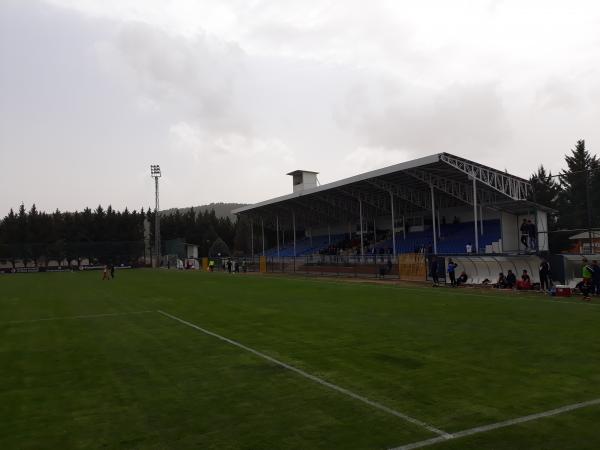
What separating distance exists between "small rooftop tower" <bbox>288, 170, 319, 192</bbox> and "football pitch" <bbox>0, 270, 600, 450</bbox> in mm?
54324

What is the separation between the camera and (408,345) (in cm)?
1035

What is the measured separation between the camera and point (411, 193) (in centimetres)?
4812

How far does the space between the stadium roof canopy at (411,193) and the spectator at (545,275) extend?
3.47 metres

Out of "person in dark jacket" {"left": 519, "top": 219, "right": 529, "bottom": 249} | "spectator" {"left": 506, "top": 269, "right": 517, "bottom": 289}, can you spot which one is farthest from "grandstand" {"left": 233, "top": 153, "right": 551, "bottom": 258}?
"spectator" {"left": 506, "top": 269, "right": 517, "bottom": 289}

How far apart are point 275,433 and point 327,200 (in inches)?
2087

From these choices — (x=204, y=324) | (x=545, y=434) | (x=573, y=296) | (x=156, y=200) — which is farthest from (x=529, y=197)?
(x=156, y=200)

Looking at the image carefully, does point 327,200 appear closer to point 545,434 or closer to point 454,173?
point 454,173

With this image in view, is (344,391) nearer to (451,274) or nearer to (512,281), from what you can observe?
(512,281)

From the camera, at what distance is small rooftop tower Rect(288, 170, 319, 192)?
69188 millimetres

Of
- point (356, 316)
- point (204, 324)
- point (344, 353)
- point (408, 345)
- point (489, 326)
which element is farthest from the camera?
point (356, 316)

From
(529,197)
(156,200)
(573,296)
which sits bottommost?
(573,296)

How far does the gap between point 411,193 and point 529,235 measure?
23515mm

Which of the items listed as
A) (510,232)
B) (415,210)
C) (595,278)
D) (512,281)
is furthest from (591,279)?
(415,210)

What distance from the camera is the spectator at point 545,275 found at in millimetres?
21656
